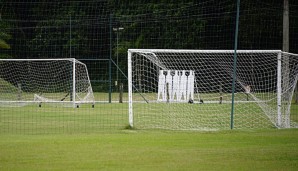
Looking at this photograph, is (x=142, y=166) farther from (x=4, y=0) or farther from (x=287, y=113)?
(x=4, y=0)

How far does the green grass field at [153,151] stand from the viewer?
9.16 metres

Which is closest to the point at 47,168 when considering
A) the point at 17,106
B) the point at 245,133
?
the point at 245,133

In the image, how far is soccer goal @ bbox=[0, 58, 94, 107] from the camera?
24500 mm

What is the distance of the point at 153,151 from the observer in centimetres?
1075

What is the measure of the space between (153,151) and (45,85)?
73.5 ft

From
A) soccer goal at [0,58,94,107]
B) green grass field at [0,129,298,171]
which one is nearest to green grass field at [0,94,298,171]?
green grass field at [0,129,298,171]

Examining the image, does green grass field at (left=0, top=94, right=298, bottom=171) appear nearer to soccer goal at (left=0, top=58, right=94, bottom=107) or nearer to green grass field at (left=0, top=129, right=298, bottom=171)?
green grass field at (left=0, top=129, right=298, bottom=171)

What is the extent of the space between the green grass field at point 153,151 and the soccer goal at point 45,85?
410 inches

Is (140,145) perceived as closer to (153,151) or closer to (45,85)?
(153,151)

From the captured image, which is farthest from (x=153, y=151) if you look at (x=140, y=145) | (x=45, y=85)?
(x=45, y=85)

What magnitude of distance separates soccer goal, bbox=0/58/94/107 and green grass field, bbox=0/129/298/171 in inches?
410

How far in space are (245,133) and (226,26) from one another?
27592mm

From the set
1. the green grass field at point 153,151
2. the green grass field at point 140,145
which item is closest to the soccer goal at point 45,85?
the green grass field at point 140,145

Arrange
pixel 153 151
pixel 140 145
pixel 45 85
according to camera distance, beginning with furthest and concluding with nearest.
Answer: pixel 45 85 < pixel 140 145 < pixel 153 151
